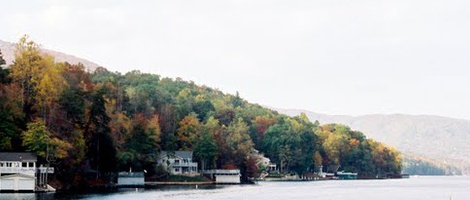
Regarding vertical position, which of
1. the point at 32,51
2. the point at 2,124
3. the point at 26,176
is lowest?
the point at 26,176

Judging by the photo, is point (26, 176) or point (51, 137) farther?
point (51, 137)

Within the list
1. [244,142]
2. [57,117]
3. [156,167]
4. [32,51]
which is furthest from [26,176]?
[244,142]

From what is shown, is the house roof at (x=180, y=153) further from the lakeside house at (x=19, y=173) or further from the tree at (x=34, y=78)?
the lakeside house at (x=19, y=173)

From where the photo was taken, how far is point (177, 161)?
162 metres

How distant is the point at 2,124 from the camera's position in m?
107

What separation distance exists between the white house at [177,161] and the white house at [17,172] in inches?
2359

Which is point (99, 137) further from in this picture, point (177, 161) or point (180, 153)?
point (180, 153)

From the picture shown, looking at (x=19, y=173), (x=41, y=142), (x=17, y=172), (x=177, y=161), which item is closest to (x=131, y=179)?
(x=177, y=161)

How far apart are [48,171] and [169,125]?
223ft

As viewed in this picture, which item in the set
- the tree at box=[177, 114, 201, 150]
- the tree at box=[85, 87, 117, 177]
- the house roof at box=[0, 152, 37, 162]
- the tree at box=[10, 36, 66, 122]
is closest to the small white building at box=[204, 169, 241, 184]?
the tree at box=[177, 114, 201, 150]

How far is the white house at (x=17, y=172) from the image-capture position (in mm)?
99688

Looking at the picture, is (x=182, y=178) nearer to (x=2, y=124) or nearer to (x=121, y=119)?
(x=121, y=119)

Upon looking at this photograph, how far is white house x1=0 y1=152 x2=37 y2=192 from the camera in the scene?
99688 millimetres

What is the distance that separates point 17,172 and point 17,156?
2.37 meters
